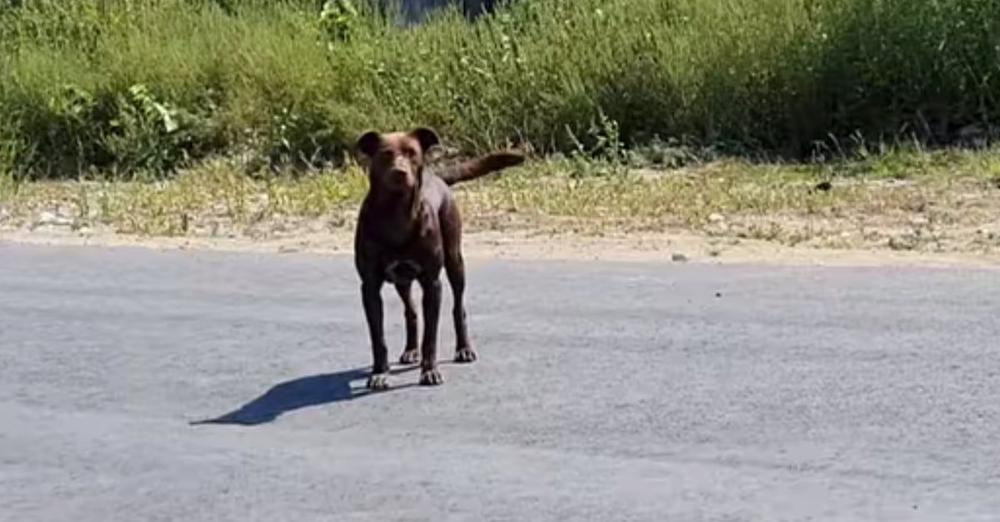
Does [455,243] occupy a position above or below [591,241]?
above

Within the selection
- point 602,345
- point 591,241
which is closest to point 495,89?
point 591,241

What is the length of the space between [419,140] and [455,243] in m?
0.60

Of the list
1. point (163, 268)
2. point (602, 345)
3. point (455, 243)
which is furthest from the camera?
point (163, 268)

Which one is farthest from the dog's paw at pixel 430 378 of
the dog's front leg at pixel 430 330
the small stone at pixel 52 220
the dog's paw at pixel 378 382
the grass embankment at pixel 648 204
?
the small stone at pixel 52 220

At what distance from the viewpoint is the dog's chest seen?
7730 mm

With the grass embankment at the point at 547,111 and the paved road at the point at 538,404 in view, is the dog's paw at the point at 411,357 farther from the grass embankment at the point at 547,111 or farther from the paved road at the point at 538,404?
the grass embankment at the point at 547,111

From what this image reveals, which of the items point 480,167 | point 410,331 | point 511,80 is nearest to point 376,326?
point 410,331

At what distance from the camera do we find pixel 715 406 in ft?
24.5

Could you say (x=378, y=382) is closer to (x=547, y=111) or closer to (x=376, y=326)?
(x=376, y=326)

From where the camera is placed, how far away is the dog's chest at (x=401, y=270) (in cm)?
773

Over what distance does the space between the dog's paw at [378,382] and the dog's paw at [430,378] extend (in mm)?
139

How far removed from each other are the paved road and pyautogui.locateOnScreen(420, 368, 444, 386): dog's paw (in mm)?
68

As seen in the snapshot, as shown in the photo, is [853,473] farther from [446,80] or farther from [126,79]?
[126,79]

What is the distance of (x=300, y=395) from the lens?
26.5 ft
